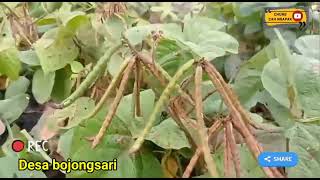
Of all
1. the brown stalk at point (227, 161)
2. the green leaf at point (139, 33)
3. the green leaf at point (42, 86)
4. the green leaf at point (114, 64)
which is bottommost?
the green leaf at point (42, 86)

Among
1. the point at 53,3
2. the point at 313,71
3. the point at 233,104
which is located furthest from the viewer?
the point at 53,3

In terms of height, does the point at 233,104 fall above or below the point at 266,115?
above

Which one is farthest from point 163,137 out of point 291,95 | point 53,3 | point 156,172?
point 53,3

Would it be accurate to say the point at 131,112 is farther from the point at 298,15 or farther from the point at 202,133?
the point at 298,15

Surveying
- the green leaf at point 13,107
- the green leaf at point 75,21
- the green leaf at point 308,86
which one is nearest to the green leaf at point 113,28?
the green leaf at point 75,21

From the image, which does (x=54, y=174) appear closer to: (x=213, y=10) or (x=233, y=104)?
(x=233, y=104)

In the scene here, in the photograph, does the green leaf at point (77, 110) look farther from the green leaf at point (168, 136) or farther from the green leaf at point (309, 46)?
the green leaf at point (309, 46)
